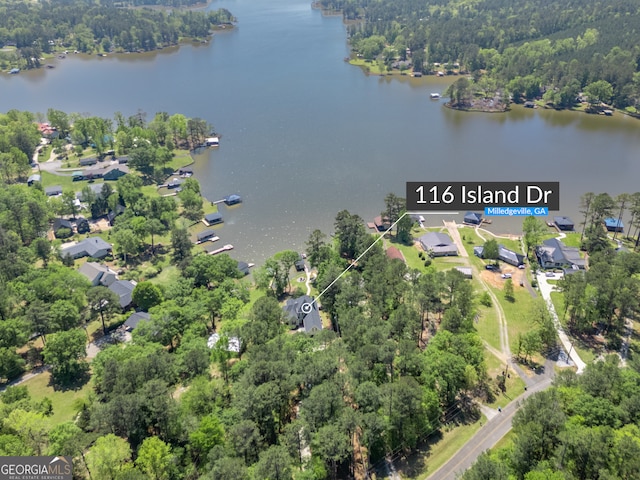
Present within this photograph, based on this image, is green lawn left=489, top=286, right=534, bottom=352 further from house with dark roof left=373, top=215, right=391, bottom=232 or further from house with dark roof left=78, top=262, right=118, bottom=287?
house with dark roof left=78, top=262, right=118, bottom=287

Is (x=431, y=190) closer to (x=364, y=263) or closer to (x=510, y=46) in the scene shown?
(x=364, y=263)

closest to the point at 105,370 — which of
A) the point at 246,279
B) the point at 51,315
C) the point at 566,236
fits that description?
the point at 51,315

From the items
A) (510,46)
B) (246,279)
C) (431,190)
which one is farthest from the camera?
(510,46)

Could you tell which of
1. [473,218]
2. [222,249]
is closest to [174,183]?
[222,249]

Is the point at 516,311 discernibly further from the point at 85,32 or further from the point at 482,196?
the point at 85,32

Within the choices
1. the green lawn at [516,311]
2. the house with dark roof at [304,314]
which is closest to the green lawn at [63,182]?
the house with dark roof at [304,314]

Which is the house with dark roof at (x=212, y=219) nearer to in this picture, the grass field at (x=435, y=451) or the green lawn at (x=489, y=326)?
the green lawn at (x=489, y=326)
